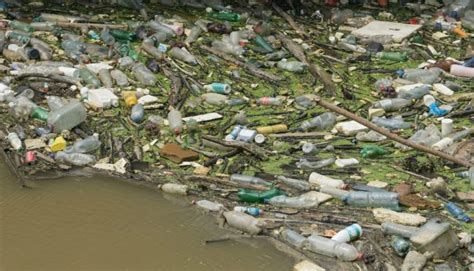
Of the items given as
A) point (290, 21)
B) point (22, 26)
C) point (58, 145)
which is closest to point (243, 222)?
point (58, 145)

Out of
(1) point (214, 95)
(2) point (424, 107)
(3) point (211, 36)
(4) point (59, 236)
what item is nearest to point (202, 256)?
(4) point (59, 236)

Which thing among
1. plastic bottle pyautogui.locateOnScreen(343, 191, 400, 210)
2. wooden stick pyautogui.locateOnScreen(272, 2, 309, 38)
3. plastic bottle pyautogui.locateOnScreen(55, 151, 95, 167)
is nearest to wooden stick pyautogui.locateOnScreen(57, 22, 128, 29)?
wooden stick pyautogui.locateOnScreen(272, 2, 309, 38)

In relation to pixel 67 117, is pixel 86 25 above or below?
below

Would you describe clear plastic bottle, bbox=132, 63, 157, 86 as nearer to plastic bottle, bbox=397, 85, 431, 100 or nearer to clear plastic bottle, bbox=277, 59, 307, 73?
clear plastic bottle, bbox=277, 59, 307, 73

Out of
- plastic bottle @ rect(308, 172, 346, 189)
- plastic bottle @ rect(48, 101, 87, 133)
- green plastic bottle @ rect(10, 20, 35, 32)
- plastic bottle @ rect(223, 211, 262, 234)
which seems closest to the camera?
plastic bottle @ rect(223, 211, 262, 234)

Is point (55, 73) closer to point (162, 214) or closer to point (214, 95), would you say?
point (214, 95)

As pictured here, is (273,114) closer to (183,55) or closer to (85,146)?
(183,55)

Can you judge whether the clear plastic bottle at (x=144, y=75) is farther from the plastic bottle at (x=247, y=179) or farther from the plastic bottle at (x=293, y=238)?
the plastic bottle at (x=293, y=238)
